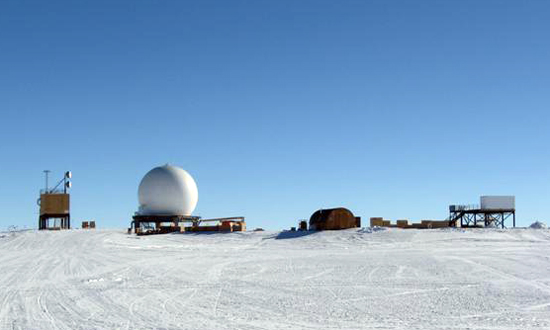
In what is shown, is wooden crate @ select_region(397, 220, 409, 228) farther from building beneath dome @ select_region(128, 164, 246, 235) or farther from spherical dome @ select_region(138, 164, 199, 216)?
spherical dome @ select_region(138, 164, 199, 216)

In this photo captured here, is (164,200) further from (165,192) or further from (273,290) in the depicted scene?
(273,290)

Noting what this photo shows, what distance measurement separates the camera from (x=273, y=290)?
1510cm

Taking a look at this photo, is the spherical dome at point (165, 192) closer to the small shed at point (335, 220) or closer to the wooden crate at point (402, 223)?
the small shed at point (335, 220)

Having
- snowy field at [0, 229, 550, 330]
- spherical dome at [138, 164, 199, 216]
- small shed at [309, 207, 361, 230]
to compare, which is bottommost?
snowy field at [0, 229, 550, 330]

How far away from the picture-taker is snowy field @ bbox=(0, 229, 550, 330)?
10.9 meters

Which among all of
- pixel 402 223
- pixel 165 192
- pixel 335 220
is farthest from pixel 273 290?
pixel 165 192

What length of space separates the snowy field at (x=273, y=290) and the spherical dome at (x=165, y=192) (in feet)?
96.0

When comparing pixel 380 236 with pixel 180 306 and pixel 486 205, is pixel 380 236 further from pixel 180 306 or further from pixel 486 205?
pixel 180 306

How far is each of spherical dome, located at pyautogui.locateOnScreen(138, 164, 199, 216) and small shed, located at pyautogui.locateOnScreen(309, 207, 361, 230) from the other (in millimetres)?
18094

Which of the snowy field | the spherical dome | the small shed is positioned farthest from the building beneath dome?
the snowy field

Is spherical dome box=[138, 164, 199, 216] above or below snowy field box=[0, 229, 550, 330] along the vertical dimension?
above

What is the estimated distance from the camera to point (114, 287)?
15.5 meters

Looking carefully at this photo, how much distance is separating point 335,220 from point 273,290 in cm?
2960

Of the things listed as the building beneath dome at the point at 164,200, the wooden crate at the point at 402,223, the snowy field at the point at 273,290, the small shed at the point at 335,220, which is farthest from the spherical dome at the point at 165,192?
the snowy field at the point at 273,290
